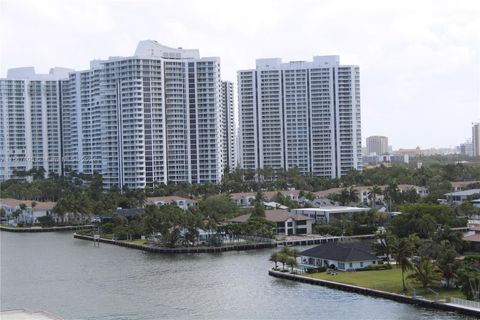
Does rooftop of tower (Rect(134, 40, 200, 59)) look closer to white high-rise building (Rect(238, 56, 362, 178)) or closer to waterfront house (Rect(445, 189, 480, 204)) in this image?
white high-rise building (Rect(238, 56, 362, 178))

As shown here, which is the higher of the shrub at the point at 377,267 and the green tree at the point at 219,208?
the green tree at the point at 219,208

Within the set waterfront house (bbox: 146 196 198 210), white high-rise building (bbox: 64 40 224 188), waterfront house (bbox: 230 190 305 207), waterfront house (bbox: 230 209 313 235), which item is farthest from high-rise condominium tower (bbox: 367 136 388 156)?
waterfront house (bbox: 230 209 313 235)

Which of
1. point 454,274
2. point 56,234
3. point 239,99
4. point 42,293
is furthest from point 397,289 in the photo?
point 239,99

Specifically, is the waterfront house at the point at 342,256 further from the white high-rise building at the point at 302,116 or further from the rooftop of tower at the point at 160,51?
the white high-rise building at the point at 302,116

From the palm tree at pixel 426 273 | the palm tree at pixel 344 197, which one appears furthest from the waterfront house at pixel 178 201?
the palm tree at pixel 426 273

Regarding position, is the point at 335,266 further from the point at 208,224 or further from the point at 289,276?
the point at 208,224
